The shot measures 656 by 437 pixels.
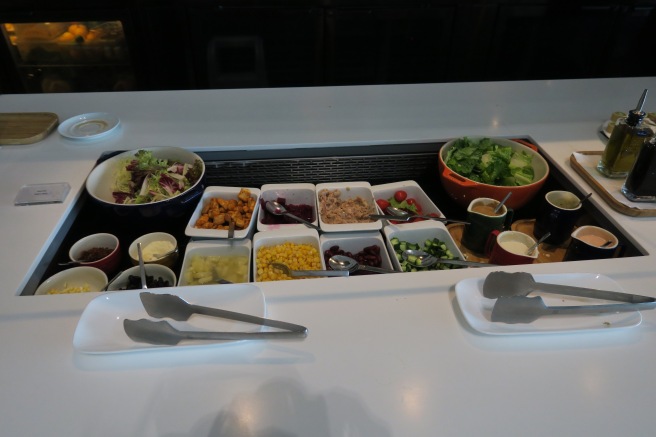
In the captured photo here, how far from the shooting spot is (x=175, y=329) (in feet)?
2.49

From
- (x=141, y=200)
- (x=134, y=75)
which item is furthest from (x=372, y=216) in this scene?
(x=134, y=75)

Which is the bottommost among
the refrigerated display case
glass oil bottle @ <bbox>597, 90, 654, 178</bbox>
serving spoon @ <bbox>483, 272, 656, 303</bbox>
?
the refrigerated display case

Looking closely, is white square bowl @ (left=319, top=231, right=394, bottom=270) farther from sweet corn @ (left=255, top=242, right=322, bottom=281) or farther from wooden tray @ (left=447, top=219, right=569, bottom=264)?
wooden tray @ (left=447, top=219, right=569, bottom=264)

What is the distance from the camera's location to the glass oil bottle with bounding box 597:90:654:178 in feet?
3.50

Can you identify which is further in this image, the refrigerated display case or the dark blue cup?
the refrigerated display case

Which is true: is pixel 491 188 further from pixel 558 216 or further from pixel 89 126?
pixel 89 126

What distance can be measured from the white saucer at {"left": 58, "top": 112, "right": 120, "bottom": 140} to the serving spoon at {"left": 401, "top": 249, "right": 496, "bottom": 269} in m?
0.97

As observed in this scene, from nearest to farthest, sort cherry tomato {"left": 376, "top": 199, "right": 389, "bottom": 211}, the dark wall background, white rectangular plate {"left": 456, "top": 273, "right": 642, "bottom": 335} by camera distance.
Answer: white rectangular plate {"left": 456, "top": 273, "right": 642, "bottom": 335} → cherry tomato {"left": 376, "top": 199, "right": 389, "bottom": 211} → the dark wall background

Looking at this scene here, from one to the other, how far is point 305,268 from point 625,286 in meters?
0.68

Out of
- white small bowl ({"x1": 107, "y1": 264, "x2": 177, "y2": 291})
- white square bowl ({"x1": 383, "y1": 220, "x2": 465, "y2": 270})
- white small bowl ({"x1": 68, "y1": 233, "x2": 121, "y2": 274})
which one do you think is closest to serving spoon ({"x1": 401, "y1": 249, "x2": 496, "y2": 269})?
white square bowl ({"x1": 383, "y1": 220, "x2": 465, "y2": 270})

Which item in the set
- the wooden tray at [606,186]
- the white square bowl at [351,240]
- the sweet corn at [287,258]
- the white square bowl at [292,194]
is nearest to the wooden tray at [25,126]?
the white square bowl at [292,194]

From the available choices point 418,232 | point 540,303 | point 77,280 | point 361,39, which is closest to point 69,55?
point 361,39

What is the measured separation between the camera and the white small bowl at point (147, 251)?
1.01 metres

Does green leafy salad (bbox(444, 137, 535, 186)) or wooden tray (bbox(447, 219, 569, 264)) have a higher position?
green leafy salad (bbox(444, 137, 535, 186))
